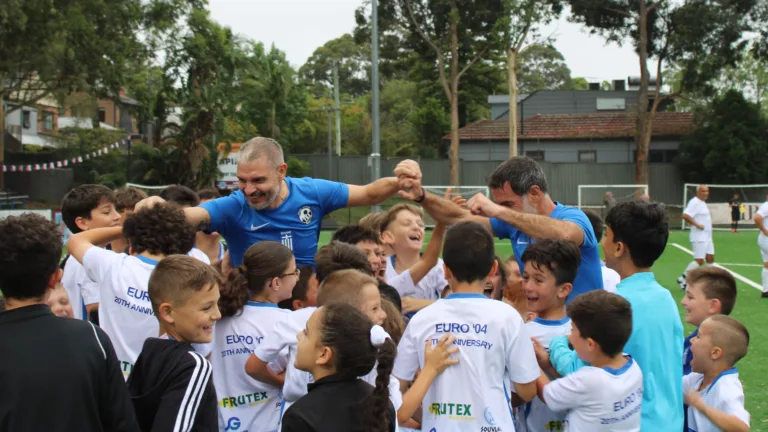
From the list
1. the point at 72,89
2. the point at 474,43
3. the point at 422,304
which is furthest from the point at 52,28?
the point at 422,304

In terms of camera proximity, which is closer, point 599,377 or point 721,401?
point 599,377

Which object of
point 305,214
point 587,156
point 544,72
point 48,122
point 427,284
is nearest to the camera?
point 305,214

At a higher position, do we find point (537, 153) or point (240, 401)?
point (537, 153)

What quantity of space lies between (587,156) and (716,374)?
A: 4865 cm

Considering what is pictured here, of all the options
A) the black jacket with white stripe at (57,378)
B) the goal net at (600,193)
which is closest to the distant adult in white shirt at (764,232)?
the black jacket with white stripe at (57,378)

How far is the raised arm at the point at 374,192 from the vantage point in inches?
212

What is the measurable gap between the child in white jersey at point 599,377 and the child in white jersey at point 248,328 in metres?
1.51

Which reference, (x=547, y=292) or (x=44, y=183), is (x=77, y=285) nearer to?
(x=547, y=292)

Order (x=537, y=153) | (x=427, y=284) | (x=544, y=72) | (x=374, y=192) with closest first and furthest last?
1. (x=374, y=192)
2. (x=427, y=284)
3. (x=537, y=153)
4. (x=544, y=72)

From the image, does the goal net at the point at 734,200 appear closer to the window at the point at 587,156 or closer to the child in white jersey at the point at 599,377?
the window at the point at 587,156

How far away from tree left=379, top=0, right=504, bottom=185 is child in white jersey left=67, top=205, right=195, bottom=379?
3889 centimetres

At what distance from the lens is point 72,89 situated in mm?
39062

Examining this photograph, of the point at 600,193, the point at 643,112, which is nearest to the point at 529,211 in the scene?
the point at 600,193

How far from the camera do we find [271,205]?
521 cm
